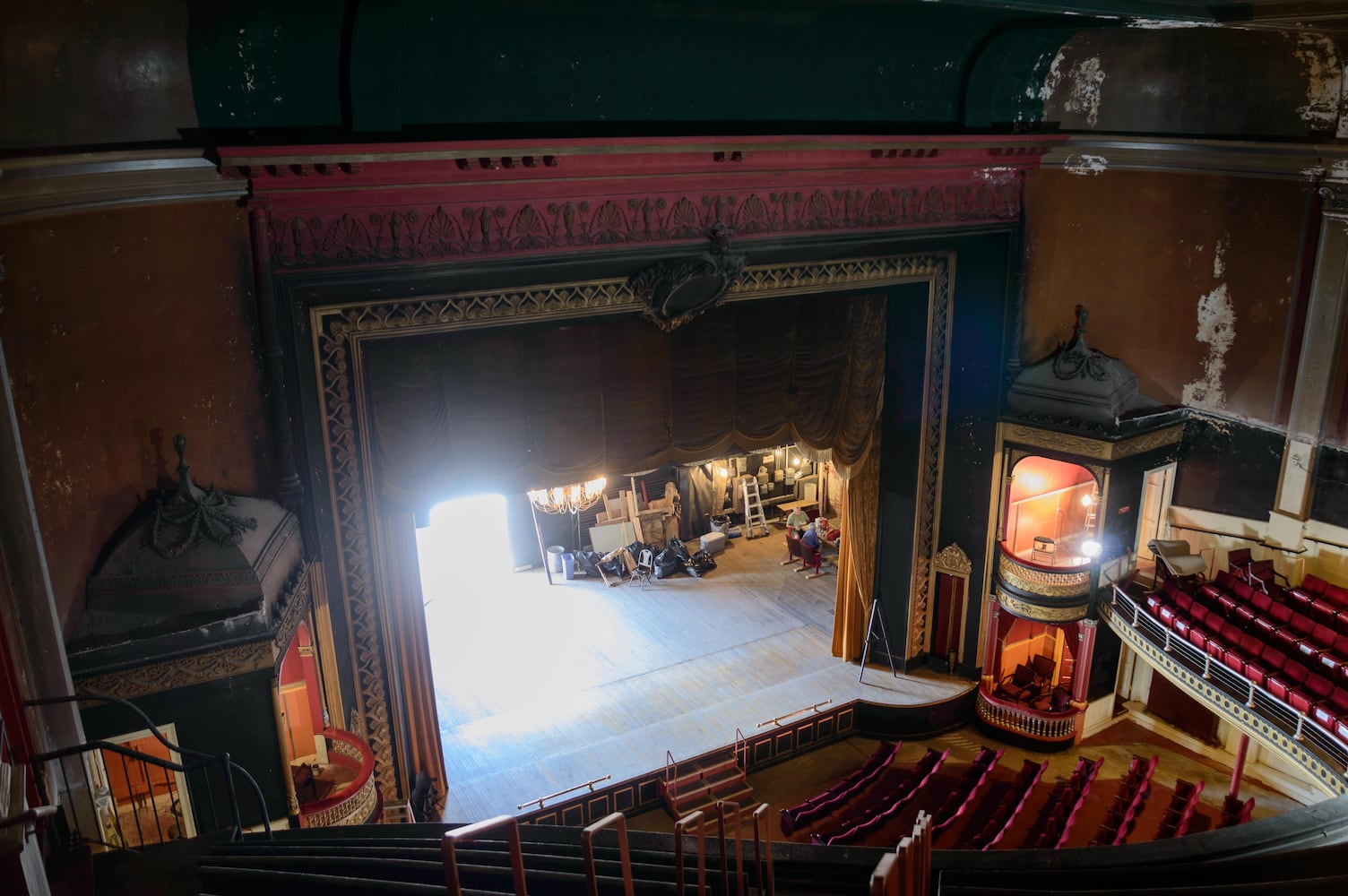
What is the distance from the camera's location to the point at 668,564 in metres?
16.5

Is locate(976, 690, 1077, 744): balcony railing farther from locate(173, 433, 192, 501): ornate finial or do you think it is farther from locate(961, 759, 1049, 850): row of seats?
locate(173, 433, 192, 501): ornate finial

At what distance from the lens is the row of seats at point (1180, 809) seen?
32.3ft

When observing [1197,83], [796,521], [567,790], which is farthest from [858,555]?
[1197,83]

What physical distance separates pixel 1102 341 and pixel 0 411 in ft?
37.0

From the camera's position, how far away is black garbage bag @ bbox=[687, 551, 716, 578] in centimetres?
1647

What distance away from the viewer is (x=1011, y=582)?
11672 millimetres

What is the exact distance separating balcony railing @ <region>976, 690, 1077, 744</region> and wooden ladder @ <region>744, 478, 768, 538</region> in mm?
6838

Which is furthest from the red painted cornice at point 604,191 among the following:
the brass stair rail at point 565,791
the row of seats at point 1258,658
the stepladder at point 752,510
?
the stepladder at point 752,510

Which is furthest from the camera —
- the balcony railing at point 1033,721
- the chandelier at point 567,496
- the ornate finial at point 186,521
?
the chandelier at point 567,496

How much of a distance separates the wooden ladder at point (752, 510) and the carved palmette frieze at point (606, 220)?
8534mm

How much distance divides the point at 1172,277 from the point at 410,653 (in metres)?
9.84

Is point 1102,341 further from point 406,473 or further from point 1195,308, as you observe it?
point 406,473

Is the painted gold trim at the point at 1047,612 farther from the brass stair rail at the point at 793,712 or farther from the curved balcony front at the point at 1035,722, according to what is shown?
the brass stair rail at the point at 793,712

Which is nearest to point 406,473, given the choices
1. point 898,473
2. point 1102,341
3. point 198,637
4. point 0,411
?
point 198,637
